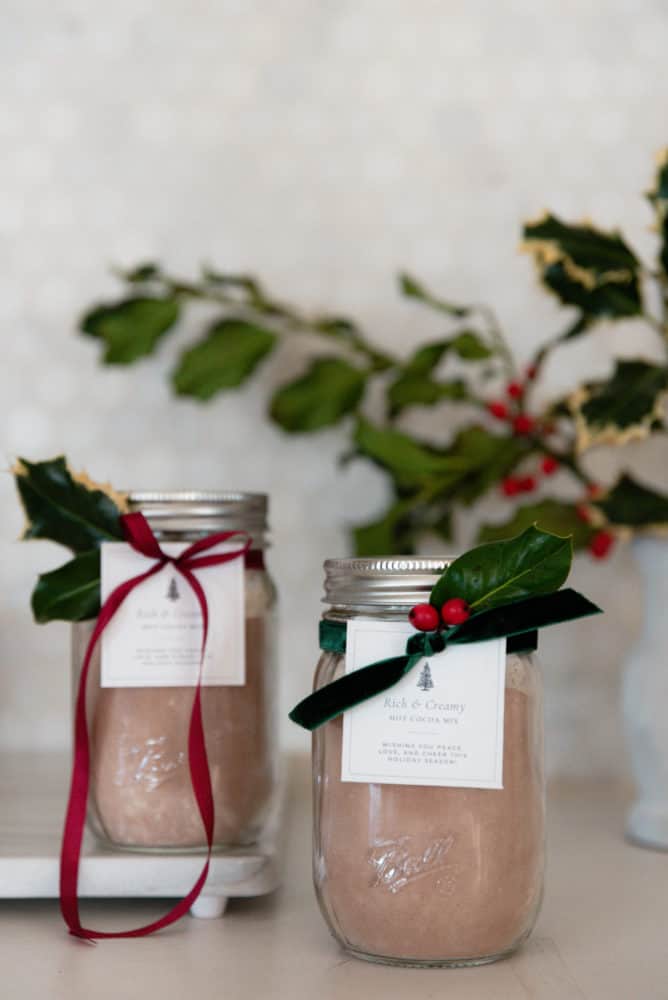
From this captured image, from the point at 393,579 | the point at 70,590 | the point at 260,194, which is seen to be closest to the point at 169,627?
the point at 70,590

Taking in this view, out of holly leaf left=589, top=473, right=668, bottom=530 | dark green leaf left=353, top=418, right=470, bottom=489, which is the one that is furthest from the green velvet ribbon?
dark green leaf left=353, top=418, right=470, bottom=489

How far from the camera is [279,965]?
0.67 m

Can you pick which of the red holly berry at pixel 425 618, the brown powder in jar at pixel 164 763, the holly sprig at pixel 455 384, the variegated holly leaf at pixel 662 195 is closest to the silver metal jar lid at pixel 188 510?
the brown powder in jar at pixel 164 763

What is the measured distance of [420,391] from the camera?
114 centimetres

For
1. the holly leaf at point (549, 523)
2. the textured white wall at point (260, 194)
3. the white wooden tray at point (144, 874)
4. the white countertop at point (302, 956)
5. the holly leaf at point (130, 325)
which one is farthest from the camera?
the textured white wall at point (260, 194)

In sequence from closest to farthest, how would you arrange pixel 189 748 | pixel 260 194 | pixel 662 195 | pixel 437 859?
1. pixel 437 859
2. pixel 189 748
3. pixel 662 195
4. pixel 260 194

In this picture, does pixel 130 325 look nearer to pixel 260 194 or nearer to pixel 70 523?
pixel 260 194

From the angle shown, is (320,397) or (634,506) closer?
(634,506)

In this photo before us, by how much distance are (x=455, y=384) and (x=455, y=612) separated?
1.79 feet

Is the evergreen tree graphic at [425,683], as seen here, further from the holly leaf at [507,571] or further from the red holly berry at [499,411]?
the red holly berry at [499,411]

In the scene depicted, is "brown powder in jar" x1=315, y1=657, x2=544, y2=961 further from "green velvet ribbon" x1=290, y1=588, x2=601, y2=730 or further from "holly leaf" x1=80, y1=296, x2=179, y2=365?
"holly leaf" x1=80, y1=296, x2=179, y2=365

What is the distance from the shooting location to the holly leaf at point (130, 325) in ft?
3.75

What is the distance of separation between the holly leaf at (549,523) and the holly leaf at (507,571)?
0.38m

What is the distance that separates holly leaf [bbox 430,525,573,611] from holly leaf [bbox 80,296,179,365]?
59 centimetres
